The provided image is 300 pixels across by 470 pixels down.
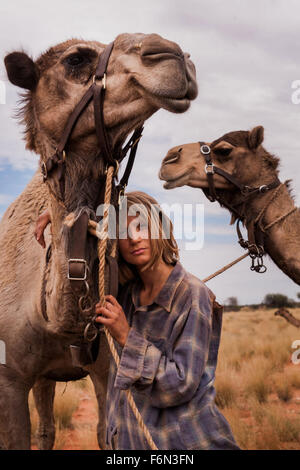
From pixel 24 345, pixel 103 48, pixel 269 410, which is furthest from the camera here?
pixel 269 410

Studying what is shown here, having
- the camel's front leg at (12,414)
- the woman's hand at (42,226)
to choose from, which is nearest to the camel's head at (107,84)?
the woman's hand at (42,226)

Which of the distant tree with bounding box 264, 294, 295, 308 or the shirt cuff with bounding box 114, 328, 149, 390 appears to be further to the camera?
the distant tree with bounding box 264, 294, 295, 308

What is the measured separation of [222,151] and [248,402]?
4.92 metres

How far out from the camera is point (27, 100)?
2.70 metres

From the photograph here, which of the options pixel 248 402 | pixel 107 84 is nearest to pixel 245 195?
pixel 107 84

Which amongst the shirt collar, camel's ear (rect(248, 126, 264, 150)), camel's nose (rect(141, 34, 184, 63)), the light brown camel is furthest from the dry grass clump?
camel's nose (rect(141, 34, 184, 63))

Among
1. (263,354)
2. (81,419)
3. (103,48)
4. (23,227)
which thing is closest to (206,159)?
(23,227)

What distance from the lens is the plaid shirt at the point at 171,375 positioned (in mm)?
2201

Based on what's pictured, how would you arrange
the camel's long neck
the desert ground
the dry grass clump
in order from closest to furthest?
the camel's long neck → the desert ground → the dry grass clump

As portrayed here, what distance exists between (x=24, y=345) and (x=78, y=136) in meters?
1.28

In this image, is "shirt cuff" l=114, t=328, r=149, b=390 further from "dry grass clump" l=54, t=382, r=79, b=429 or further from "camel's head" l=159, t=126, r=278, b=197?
"dry grass clump" l=54, t=382, r=79, b=429

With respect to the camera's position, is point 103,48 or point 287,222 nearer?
point 103,48

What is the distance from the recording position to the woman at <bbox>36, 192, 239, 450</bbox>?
2.21 meters
